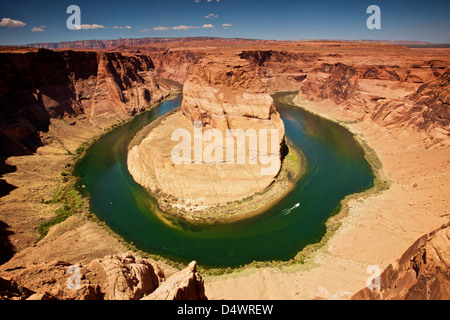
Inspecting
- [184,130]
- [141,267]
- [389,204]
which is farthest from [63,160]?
[389,204]

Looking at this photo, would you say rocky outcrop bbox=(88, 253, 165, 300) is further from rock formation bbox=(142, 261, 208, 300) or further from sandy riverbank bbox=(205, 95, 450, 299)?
sandy riverbank bbox=(205, 95, 450, 299)

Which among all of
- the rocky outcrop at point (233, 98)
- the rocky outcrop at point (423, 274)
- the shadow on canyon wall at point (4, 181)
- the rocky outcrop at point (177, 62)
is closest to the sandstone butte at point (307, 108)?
the rocky outcrop at point (423, 274)

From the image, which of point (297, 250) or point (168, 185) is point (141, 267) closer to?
point (297, 250)

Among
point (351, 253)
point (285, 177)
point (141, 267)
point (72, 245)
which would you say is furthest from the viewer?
point (285, 177)

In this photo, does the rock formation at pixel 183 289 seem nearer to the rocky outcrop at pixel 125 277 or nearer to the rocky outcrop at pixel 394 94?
the rocky outcrop at pixel 125 277

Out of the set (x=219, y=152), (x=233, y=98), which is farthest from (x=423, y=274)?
(x=233, y=98)

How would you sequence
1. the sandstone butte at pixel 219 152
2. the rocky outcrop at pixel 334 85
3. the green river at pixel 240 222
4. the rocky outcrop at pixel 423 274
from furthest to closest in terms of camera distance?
the rocky outcrop at pixel 334 85 < the sandstone butte at pixel 219 152 < the green river at pixel 240 222 < the rocky outcrop at pixel 423 274

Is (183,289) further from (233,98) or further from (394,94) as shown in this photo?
(394,94)
